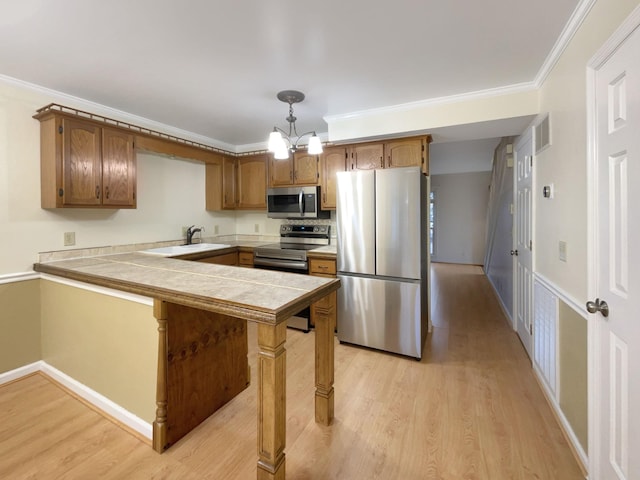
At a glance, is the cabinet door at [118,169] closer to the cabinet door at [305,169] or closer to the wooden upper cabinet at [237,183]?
the wooden upper cabinet at [237,183]

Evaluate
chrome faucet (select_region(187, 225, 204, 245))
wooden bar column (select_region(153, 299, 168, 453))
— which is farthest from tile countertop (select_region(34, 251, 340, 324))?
chrome faucet (select_region(187, 225, 204, 245))

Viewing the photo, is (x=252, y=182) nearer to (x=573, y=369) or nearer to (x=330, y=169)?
(x=330, y=169)

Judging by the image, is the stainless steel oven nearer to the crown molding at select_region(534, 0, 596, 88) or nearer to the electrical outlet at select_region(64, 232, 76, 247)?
the electrical outlet at select_region(64, 232, 76, 247)

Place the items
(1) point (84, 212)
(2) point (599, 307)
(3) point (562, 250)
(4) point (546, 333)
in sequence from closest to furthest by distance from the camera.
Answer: (2) point (599, 307), (3) point (562, 250), (4) point (546, 333), (1) point (84, 212)

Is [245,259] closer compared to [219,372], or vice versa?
[219,372]

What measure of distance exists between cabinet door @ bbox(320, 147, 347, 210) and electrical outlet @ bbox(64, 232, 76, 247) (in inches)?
96.9

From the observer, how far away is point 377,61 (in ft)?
6.66

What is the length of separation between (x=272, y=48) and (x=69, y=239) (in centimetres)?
240

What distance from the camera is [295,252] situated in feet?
10.9

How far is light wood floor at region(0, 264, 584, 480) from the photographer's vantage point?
1.50m

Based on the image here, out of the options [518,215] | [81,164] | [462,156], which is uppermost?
[462,156]

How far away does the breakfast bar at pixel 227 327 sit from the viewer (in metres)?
1.28

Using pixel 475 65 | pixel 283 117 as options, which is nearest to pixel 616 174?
pixel 475 65

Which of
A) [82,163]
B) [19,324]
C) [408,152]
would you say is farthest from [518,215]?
[19,324]
